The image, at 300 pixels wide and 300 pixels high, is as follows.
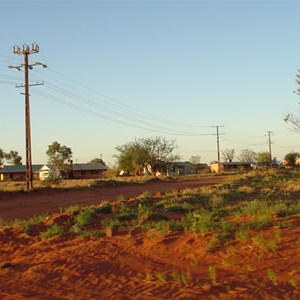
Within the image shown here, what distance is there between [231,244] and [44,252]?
387cm

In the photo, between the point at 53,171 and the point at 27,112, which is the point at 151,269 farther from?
the point at 53,171

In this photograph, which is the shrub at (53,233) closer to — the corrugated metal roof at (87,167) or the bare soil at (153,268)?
the bare soil at (153,268)

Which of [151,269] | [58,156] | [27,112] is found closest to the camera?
[151,269]

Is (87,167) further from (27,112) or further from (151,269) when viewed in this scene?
(151,269)

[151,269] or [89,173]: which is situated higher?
[89,173]

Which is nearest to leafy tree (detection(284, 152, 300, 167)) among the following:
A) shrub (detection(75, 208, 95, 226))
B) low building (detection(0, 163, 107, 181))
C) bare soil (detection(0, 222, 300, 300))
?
low building (detection(0, 163, 107, 181))

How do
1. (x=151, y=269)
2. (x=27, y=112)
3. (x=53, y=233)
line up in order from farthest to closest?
(x=27, y=112), (x=53, y=233), (x=151, y=269)

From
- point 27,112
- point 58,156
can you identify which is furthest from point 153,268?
point 58,156

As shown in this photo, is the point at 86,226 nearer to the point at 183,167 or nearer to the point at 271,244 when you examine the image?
the point at 271,244

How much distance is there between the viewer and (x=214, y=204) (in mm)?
16672

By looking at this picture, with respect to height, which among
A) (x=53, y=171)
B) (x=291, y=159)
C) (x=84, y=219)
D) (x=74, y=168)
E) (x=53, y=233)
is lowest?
(x=53, y=233)

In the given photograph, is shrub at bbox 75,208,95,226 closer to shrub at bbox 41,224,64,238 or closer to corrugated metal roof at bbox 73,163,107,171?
shrub at bbox 41,224,64,238

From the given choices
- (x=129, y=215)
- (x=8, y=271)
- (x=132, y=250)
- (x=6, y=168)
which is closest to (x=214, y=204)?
(x=129, y=215)

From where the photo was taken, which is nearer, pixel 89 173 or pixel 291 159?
pixel 89 173
